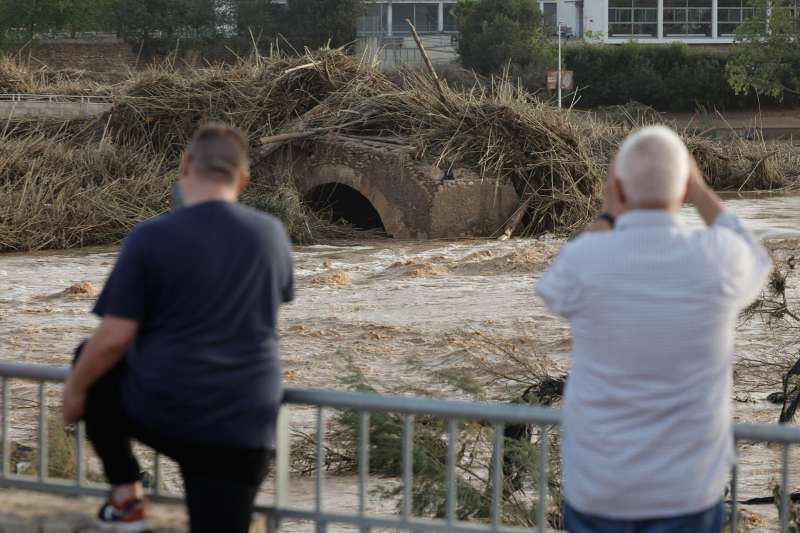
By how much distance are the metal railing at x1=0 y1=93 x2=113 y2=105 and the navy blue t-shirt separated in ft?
95.1

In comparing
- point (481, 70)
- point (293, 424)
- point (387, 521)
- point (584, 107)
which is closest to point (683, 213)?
point (293, 424)

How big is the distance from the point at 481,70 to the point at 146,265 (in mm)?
60091

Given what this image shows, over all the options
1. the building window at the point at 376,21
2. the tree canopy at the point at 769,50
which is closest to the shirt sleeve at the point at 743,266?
the tree canopy at the point at 769,50

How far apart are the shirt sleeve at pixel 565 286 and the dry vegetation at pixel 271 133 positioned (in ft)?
69.8

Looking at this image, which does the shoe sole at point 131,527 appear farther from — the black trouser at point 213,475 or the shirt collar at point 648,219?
the shirt collar at point 648,219

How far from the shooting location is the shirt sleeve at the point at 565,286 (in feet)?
11.5

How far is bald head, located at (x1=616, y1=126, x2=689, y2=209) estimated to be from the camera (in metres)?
3.46

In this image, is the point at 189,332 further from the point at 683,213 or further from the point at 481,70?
the point at 481,70

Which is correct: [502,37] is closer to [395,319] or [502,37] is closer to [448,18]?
[448,18]

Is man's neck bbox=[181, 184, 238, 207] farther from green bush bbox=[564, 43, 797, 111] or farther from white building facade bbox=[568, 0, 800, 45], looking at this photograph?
white building facade bbox=[568, 0, 800, 45]

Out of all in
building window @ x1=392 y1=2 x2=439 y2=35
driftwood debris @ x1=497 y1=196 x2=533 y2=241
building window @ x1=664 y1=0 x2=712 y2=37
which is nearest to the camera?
driftwood debris @ x1=497 y1=196 x2=533 y2=241

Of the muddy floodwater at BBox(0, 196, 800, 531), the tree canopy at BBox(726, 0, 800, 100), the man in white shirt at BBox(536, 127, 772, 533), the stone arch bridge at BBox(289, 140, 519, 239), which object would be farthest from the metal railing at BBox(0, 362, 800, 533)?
the tree canopy at BBox(726, 0, 800, 100)

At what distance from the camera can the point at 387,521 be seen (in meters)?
4.39

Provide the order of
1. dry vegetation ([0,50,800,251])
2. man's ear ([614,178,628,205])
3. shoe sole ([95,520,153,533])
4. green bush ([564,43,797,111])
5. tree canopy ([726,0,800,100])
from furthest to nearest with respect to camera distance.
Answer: green bush ([564,43,797,111])
tree canopy ([726,0,800,100])
dry vegetation ([0,50,800,251])
shoe sole ([95,520,153,533])
man's ear ([614,178,628,205])
